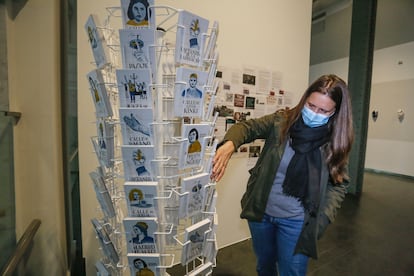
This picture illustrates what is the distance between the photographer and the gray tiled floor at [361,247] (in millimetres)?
2037

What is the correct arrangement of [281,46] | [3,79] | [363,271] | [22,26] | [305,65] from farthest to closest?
1. [305,65]
2. [281,46]
3. [363,271]
4. [22,26]
5. [3,79]

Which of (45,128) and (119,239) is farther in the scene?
(45,128)

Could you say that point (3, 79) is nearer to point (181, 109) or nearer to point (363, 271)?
point (181, 109)

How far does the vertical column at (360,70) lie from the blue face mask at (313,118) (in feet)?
12.0

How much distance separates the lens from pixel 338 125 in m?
1.17

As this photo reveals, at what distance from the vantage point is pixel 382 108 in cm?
575

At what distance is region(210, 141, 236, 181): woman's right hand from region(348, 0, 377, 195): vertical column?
4.00 meters

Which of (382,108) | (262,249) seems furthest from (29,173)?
(382,108)

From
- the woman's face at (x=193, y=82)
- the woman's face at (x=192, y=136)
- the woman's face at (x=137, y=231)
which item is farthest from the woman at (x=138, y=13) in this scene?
the woman's face at (x=137, y=231)

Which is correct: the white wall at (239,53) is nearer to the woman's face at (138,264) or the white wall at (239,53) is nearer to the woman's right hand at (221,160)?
the woman's face at (138,264)

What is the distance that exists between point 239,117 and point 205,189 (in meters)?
1.39

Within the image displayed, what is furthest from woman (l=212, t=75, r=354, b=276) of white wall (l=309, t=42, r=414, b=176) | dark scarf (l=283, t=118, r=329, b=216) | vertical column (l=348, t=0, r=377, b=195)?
white wall (l=309, t=42, r=414, b=176)

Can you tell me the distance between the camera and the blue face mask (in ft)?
3.87

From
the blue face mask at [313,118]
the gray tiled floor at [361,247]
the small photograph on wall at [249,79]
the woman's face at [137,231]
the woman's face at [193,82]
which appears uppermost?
the small photograph on wall at [249,79]
